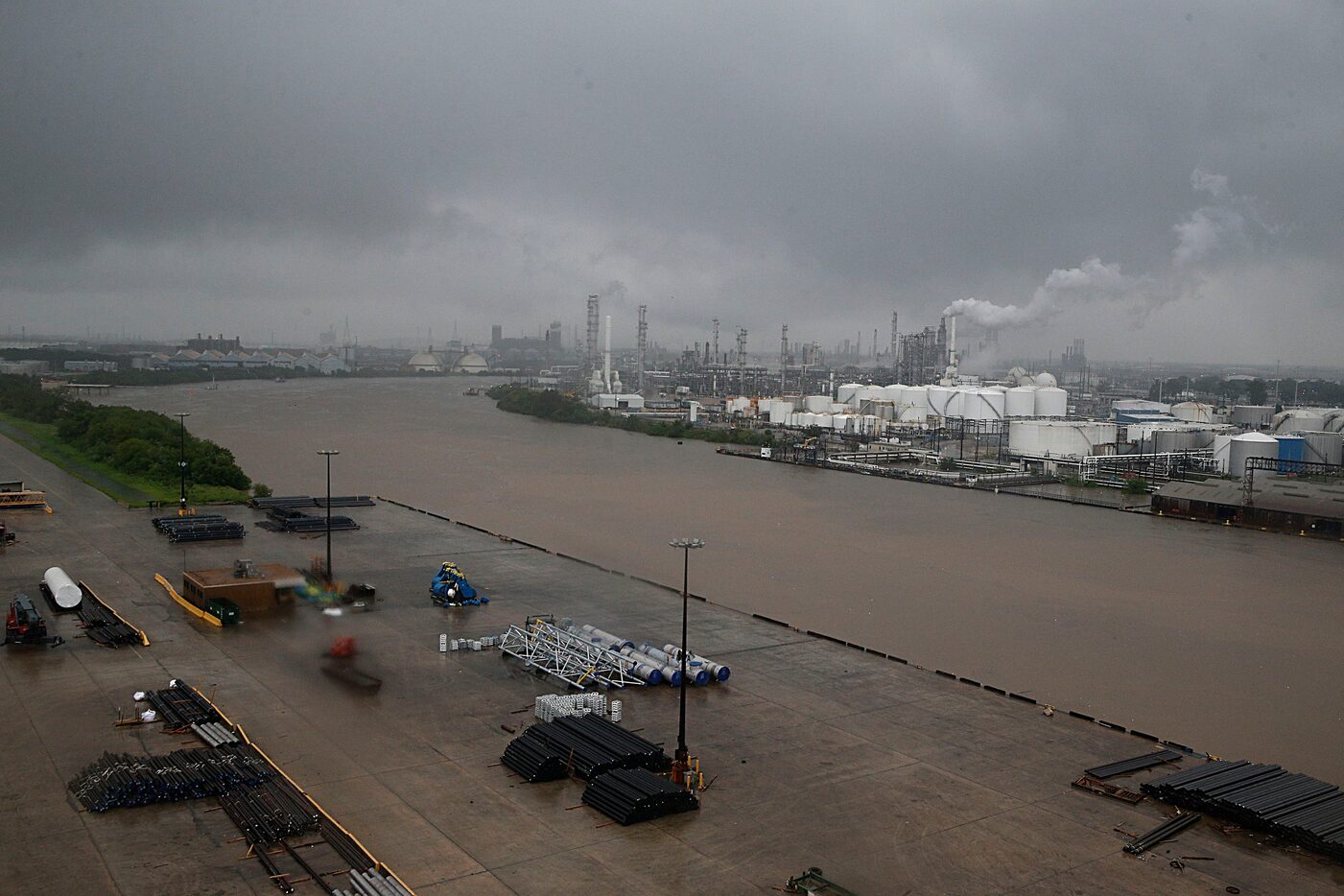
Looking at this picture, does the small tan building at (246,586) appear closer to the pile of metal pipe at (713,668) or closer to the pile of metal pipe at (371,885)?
the pile of metal pipe at (713,668)

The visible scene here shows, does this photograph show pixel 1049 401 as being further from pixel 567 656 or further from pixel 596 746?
pixel 596 746

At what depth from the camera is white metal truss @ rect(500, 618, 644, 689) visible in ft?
21.6

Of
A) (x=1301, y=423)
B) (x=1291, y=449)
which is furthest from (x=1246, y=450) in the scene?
(x=1301, y=423)

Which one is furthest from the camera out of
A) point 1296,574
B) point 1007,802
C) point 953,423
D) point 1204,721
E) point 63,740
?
point 953,423

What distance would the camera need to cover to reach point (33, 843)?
13.7 ft

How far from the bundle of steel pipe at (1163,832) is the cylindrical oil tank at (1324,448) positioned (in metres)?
18.6

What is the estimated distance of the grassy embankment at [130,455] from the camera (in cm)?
1473

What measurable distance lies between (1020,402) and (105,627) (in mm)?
28151

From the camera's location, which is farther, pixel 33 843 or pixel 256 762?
pixel 256 762

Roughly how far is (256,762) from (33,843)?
0.98 meters

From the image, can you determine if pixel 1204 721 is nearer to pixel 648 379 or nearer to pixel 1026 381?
pixel 1026 381

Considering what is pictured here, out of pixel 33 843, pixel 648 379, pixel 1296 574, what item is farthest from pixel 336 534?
pixel 648 379

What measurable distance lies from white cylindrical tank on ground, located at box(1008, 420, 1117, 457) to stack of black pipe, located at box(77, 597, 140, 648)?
19.5 m

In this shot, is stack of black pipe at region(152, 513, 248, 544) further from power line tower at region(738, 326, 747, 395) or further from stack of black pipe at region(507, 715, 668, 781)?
power line tower at region(738, 326, 747, 395)
